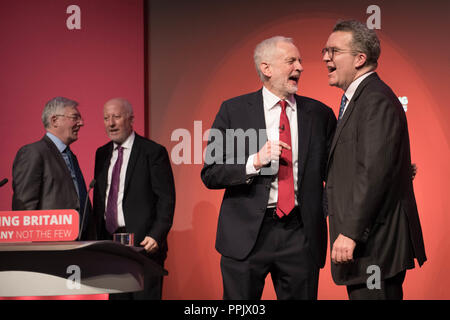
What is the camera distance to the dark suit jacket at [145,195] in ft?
12.8

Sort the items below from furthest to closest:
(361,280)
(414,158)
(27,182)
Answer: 1. (414,158)
2. (27,182)
3. (361,280)

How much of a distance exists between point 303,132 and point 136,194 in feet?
5.25

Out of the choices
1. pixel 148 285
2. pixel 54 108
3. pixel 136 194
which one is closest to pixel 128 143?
pixel 136 194

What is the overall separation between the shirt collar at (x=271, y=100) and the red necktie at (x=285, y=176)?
4cm

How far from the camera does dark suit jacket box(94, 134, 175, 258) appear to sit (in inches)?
154

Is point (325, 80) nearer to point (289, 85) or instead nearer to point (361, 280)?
point (289, 85)

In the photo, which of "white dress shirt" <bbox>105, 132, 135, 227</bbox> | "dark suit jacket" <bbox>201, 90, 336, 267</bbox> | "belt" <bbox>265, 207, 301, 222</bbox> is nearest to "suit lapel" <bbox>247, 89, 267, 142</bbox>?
"dark suit jacket" <bbox>201, 90, 336, 267</bbox>

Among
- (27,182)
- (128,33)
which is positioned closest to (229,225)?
(27,182)

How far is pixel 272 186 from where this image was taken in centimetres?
271

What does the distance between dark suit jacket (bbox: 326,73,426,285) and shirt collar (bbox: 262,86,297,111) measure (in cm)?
50

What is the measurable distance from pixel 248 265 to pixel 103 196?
171 cm

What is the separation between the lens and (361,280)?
232 centimetres

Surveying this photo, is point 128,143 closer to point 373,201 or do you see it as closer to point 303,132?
point 303,132

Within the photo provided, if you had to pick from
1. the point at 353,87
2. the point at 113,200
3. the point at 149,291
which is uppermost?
the point at 353,87
